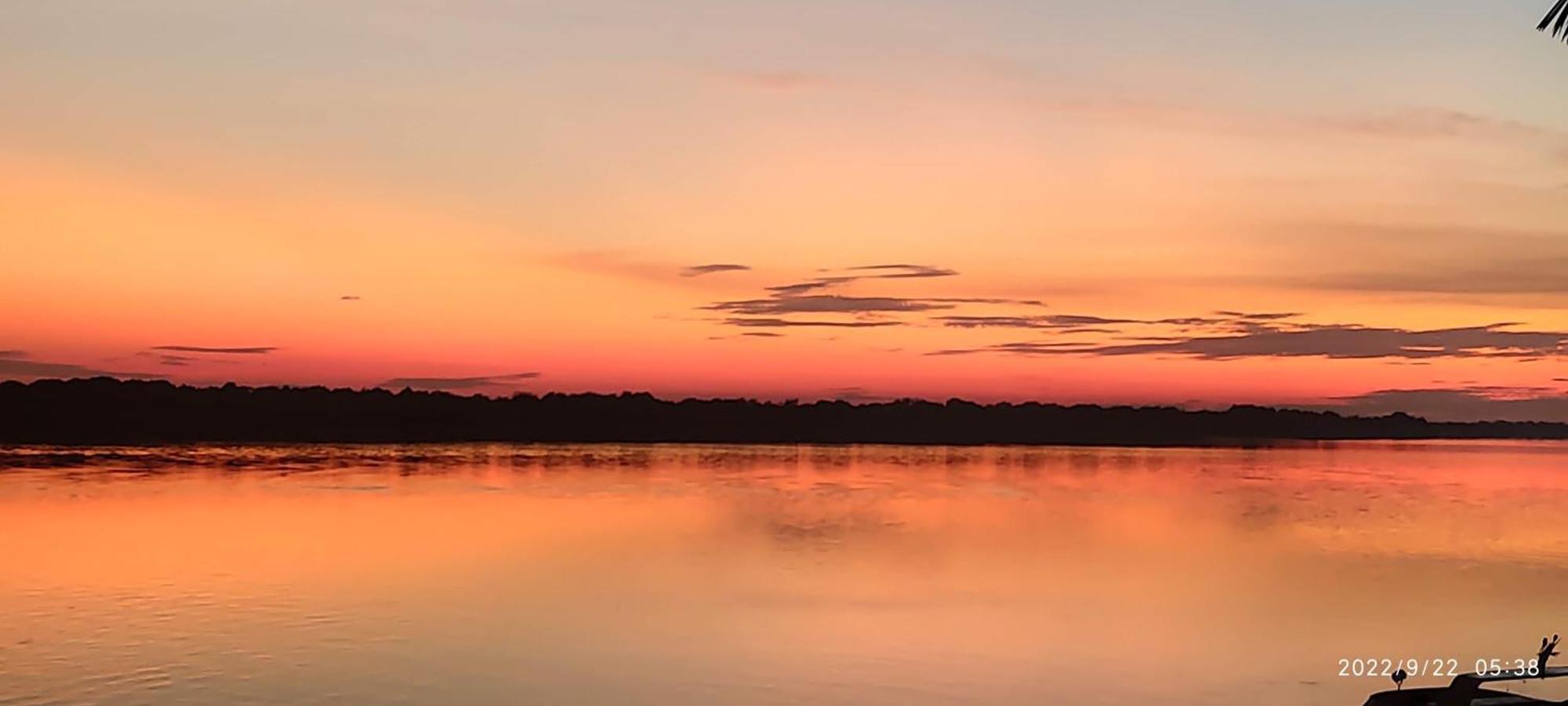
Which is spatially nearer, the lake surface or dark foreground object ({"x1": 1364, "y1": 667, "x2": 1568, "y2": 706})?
dark foreground object ({"x1": 1364, "y1": 667, "x2": 1568, "y2": 706})

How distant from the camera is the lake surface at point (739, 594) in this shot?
1741cm

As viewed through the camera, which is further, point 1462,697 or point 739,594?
point 739,594

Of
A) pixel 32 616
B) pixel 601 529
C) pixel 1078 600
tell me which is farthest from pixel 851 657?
pixel 601 529

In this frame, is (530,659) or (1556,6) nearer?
(1556,6)

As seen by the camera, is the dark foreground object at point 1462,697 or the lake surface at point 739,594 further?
the lake surface at point 739,594

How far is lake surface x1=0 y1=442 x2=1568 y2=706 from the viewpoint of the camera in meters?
17.4

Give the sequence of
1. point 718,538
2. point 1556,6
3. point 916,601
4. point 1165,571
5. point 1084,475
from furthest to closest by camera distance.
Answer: point 1084,475 → point 718,538 → point 1165,571 → point 916,601 → point 1556,6

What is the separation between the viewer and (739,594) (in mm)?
24500

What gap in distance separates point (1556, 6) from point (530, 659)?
46.1ft

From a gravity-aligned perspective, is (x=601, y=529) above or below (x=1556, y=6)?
below

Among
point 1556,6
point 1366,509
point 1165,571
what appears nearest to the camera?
point 1556,6

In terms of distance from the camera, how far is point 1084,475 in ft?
232

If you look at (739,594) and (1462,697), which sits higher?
(1462,697)

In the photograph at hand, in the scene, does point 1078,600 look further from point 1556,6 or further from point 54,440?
point 54,440
